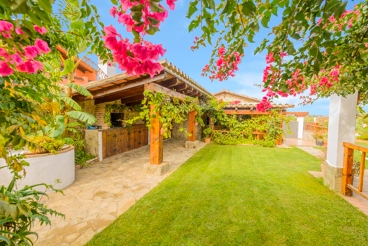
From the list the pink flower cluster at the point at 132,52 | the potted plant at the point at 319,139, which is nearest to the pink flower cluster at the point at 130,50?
the pink flower cluster at the point at 132,52

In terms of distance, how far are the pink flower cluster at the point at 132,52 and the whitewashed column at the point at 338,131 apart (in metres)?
4.55

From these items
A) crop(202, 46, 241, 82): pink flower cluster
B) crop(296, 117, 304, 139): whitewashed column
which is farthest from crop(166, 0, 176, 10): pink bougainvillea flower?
crop(296, 117, 304, 139): whitewashed column

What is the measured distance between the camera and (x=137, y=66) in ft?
4.82

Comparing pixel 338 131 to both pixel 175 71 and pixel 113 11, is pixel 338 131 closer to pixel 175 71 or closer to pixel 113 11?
pixel 175 71

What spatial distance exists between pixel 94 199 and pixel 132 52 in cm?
396

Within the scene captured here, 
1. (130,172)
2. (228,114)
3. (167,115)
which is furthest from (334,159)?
(228,114)

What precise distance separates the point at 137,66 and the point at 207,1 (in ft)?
2.52

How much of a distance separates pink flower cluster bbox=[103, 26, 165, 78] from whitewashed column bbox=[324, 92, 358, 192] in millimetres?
4552

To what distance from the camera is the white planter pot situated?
3.98 meters

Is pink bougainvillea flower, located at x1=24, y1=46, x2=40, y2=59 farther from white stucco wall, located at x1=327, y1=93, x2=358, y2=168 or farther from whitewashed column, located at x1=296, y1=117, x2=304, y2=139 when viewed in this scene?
whitewashed column, located at x1=296, y1=117, x2=304, y2=139

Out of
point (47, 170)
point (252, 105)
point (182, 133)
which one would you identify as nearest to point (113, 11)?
point (47, 170)

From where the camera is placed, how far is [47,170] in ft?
13.8

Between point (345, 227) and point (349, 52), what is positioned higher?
point (349, 52)

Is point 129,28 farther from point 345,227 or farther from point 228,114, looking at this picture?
point 228,114
